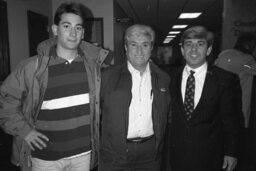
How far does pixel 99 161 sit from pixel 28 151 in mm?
560

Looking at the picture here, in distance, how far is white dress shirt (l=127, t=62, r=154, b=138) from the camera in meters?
1.81

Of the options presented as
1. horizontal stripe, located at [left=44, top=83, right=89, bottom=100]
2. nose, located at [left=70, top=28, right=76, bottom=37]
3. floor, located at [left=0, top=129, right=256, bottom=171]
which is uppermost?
nose, located at [left=70, top=28, right=76, bottom=37]

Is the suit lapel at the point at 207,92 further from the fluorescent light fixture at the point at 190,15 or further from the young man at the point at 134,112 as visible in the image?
the fluorescent light fixture at the point at 190,15

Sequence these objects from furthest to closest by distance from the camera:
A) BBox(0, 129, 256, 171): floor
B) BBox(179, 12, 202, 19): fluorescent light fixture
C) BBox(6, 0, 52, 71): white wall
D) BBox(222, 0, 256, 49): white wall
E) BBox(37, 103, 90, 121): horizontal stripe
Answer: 1. BBox(179, 12, 202, 19): fluorescent light fixture
2. BBox(222, 0, 256, 49): white wall
3. BBox(6, 0, 52, 71): white wall
4. BBox(0, 129, 256, 171): floor
5. BBox(37, 103, 90, 121): horizontal stripe

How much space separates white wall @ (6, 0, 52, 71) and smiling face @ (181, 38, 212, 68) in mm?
2735

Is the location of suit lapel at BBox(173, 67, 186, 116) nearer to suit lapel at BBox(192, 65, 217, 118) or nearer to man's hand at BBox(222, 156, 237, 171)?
suit lapel at BBox(192, 65, 217, 118)

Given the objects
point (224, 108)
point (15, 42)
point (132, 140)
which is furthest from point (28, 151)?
point (15, 42)

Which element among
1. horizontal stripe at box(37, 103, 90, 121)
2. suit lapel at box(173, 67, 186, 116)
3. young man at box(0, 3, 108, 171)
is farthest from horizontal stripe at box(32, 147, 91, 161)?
suit lapel at box(173, 67, 186, 116)

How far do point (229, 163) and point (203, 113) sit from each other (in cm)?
48

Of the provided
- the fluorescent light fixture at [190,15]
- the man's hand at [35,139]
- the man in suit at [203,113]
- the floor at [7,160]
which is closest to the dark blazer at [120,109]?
the man in suit at [203,113]

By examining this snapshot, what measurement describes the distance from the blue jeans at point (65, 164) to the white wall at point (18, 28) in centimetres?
232

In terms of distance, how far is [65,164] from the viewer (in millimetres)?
1647

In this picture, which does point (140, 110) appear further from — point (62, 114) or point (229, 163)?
point (229, 163)

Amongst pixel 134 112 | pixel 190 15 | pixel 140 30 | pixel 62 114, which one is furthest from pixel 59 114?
Result: pixel 190 15
